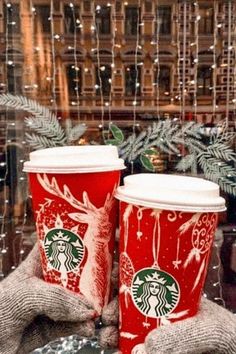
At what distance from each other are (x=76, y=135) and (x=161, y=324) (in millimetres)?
1045

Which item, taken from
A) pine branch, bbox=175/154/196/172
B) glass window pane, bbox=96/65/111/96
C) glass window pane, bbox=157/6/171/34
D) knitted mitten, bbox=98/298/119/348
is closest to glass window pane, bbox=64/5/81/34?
glass window pane, bbox=96/65/111/96

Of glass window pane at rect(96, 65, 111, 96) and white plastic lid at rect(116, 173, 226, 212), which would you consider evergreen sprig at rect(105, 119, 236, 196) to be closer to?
A: glass window pane at rect(96, 65, 111, 96)

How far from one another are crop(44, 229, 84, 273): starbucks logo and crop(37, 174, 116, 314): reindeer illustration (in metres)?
0.01

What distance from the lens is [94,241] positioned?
64 centimetres

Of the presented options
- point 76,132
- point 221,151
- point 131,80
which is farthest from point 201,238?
point 131,80

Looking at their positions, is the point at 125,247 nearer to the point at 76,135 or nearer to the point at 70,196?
the point at 70,196

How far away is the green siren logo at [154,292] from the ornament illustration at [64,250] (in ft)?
0.28

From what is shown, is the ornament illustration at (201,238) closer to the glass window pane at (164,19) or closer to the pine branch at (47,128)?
the pine branch at (47,128)

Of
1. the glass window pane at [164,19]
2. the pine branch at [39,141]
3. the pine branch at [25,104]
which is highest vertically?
the glass window pane at [164,19]

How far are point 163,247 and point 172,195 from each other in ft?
0.21

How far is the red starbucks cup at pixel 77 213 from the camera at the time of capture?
62 centimetres

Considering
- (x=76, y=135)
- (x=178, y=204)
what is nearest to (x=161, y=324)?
(x=178, y=204)

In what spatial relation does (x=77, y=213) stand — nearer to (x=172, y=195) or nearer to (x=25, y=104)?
(x=172, y=195)

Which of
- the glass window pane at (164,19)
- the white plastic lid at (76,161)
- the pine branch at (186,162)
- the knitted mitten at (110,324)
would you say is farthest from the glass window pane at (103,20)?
the knitted mitten at (110,324)
